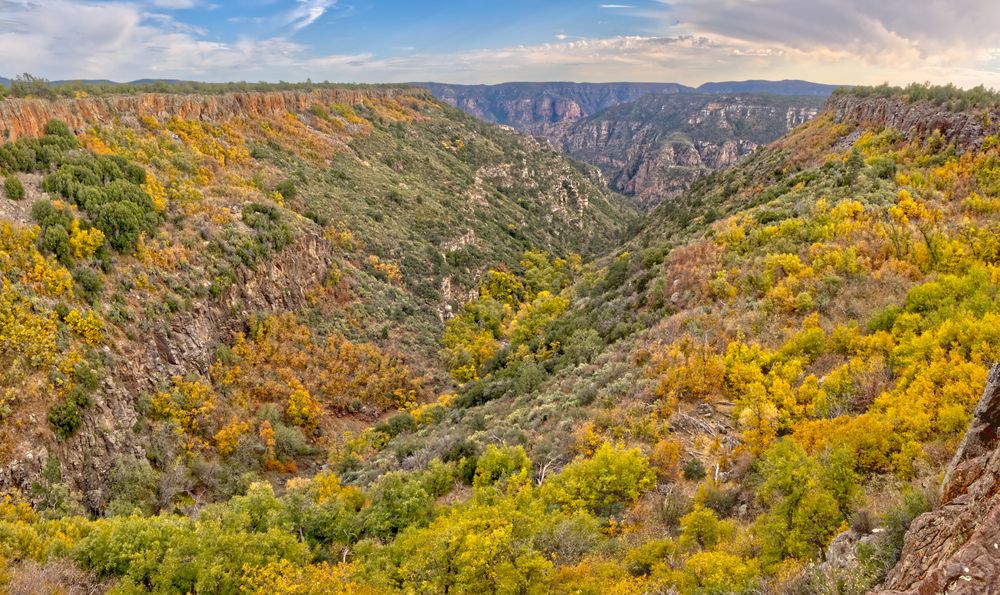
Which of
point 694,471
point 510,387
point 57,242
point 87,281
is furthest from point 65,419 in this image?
point 694,471

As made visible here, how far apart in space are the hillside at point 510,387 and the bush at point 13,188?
0.15 metres

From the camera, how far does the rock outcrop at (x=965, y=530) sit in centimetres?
461

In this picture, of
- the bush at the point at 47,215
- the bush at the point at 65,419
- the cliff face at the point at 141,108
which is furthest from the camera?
the cliff face at the point at 141,108

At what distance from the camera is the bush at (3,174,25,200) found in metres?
25.7

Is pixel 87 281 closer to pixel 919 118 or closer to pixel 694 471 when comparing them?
pixel 694 471

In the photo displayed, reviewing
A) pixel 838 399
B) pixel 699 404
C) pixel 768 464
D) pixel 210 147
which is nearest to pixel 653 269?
pixel 699 404

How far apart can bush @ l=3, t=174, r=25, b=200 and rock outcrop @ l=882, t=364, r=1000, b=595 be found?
3556 cm

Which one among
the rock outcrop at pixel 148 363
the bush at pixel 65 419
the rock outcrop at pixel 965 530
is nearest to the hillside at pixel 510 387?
the rock outcrop at pixel 965 530

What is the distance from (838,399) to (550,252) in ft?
188

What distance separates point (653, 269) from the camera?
3020 cm

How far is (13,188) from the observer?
2572cm

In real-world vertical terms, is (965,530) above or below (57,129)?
below

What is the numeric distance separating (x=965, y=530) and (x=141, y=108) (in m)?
53.6

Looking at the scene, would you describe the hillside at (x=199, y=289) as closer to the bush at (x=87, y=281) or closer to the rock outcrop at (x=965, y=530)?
the bush at (x=87, y=281)
